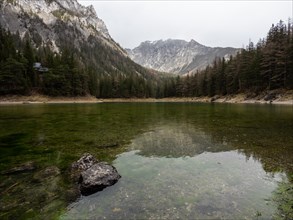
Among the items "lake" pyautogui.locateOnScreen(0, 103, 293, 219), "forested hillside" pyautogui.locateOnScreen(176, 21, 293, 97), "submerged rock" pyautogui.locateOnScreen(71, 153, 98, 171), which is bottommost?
"lake" pyautogui.locateOnScreen(0, 103, 293, 219)

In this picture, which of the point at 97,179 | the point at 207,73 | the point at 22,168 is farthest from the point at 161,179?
the point at 207,73

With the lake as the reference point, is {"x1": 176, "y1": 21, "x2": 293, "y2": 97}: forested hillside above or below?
above

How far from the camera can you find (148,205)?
294 inches

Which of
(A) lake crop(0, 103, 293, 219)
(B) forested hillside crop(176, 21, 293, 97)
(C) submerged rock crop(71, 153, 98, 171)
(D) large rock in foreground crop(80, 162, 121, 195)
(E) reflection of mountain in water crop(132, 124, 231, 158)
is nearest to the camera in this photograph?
(A) lake crop(0, 103, 293, 219)

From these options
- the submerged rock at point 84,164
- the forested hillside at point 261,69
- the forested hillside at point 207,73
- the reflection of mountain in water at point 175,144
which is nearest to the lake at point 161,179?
the reflection of mountain in water at point 175,144

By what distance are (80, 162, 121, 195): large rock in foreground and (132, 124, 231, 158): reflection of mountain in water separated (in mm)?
4457

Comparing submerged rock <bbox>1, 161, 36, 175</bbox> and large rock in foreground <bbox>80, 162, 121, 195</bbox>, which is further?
submerged rock <bbox>1, 161, 36, 175</bbox>

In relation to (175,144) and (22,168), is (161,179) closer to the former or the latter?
(175,144)

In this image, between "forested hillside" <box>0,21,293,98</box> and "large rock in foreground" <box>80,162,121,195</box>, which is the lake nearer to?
"large rock in foreground" <box>80,162,121,195</box>

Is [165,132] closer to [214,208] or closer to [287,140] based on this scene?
[287,140]

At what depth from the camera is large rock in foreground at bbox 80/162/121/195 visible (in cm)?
858

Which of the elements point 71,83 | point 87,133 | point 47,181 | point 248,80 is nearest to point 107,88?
point 71,83

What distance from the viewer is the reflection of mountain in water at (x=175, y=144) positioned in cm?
1436

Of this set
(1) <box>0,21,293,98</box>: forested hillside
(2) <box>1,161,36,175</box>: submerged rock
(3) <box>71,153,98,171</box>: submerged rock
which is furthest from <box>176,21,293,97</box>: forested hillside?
(2) <box>1,161,36,175</box>: submerged rock
